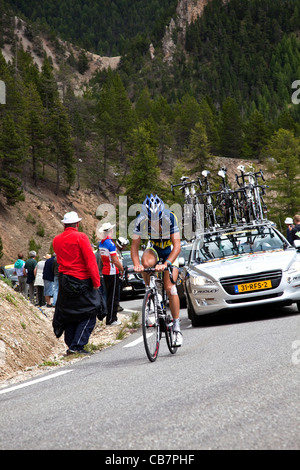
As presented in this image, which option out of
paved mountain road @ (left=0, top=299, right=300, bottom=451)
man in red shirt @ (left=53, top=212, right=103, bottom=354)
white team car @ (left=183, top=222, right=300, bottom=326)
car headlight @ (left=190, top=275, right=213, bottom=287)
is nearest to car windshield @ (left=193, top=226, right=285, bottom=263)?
white team car @ (left=183, top=222, right=300, bottom=326)

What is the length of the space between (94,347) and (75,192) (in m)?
78.7

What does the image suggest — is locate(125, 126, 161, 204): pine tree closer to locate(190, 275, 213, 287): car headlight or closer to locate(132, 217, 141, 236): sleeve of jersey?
locate(190, 275, 213, 287): car headlight

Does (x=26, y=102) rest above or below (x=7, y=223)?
above

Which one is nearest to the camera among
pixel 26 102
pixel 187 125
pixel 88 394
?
pixel 88 394

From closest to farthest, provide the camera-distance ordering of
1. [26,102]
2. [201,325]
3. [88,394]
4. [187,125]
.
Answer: [88,394], [201,325], [26,102], [187,125]

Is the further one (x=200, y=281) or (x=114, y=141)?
(x=114, y=141)

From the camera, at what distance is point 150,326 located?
7805 mm

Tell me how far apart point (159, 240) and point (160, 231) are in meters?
0.15

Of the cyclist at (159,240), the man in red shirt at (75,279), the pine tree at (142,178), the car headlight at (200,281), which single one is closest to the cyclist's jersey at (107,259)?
the car headlight at (200,281)

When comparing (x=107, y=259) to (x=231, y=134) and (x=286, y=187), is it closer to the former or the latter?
(x=286, y=187)

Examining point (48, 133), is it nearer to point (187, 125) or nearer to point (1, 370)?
point (187, 125)

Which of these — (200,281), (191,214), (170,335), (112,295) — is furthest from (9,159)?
(170,335)

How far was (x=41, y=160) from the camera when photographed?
81812mm
